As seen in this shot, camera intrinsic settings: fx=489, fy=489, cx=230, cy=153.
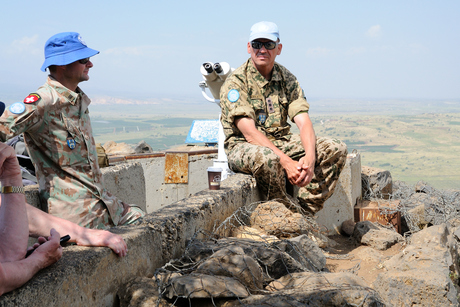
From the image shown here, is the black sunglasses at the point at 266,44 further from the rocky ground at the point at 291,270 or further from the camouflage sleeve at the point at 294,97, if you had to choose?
the rocky ground at the point at 291,270

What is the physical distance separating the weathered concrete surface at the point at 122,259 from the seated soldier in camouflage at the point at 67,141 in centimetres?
46

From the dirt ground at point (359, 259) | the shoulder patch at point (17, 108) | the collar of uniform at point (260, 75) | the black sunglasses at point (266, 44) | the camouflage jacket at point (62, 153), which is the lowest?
the dirt ground at point (359, 259)

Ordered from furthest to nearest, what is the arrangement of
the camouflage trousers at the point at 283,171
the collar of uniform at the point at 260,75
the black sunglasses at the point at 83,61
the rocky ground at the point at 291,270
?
the collar of uniform at the point at 260,75 < the camouflage trousers at the point at 283,171 < the black sunglasses at the point at 83,61 < the rocky ground at the point at 291,270

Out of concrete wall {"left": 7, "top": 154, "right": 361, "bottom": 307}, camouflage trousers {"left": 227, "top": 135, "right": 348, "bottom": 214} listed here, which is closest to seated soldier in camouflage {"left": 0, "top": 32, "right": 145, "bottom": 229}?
concrete wall {"left": 7, "top": 154, "right": 361, "bottom": 307}

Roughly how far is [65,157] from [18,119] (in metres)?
0.48

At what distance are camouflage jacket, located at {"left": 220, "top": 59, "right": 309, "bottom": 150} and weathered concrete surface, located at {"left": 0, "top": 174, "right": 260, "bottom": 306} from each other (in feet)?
3.01

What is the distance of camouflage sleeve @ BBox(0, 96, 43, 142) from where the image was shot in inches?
111

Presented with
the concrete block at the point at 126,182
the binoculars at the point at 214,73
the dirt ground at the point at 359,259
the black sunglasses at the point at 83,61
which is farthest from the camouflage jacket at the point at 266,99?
the binoculars at the point at 214,73

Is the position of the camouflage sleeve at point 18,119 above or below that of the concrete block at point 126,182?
above

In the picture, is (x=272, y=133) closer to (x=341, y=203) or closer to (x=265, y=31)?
(x=265, y=31)

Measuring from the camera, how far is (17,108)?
9.57ft

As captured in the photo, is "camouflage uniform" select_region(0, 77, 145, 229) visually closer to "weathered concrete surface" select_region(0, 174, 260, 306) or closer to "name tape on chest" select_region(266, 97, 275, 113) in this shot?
"weathered concrete surface" select_region(0, 174, 260, 306)

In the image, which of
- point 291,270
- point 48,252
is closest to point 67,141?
point 48,252

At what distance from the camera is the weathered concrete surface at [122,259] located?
204 centimetres
